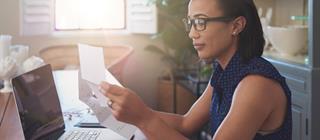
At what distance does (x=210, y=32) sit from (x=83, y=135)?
60 centimetres

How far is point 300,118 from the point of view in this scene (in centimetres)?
263

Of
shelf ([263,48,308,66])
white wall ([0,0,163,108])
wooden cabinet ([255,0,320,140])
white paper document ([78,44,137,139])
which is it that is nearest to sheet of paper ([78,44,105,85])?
white paper document ([78,44,137,139])

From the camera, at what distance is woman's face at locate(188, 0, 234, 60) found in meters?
1.32

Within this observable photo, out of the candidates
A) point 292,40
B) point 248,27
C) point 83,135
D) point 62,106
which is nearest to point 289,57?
point 292,40

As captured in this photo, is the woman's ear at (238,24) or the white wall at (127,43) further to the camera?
the white wall at (127,43)

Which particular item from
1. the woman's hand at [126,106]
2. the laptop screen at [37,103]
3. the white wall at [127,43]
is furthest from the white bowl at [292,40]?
the woman's hand at [126,106]

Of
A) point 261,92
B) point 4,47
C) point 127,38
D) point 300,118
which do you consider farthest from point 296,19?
point 261,92

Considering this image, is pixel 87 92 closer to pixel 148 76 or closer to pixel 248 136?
pixel 248 136

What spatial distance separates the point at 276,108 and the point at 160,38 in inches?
115

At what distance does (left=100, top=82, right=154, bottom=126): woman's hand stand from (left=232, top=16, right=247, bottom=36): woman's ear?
36 centimetres

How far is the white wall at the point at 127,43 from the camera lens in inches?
163

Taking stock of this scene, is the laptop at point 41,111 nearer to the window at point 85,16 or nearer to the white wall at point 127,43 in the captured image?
the window at point 85,16

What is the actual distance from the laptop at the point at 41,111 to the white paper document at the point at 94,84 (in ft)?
0.61

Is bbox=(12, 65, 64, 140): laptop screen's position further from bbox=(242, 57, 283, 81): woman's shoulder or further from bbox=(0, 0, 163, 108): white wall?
bbox=(0, 0, 163, 108): white wall
